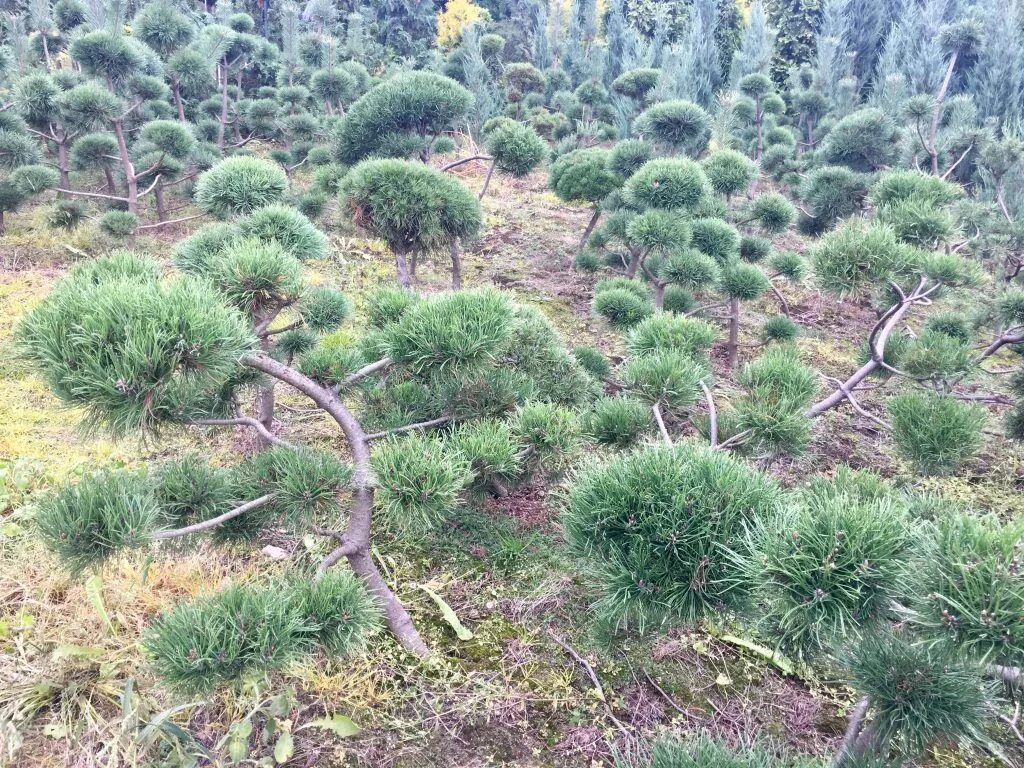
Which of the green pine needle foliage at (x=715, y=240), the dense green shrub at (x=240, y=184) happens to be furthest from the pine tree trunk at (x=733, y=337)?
the dense green shrub at (x=240, y=184)

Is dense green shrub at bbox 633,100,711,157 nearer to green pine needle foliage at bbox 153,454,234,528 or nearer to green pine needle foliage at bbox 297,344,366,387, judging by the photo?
green pine needle foliage at bbox 297,344,366,387

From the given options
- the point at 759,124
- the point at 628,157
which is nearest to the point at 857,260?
the point at 628,157

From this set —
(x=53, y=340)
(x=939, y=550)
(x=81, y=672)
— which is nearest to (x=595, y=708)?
(x=939, y=550)

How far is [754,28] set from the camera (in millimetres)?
10469

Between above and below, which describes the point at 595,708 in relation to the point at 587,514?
below

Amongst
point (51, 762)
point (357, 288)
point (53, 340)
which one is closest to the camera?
point (53, 340)

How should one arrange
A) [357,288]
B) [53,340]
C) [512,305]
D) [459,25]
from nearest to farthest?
[53,340] → [512,305] → [357,288] → [459,25]

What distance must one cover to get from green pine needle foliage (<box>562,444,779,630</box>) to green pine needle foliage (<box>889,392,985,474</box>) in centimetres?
86

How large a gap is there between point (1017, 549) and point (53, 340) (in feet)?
4.19

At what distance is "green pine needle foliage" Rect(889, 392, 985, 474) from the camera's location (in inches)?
61.2

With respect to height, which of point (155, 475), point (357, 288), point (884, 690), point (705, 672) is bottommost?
point (357, 288)

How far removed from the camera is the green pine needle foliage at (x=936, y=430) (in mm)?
1555

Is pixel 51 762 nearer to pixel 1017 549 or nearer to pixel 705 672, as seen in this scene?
pixel 705 672

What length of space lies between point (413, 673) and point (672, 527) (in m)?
1.05
